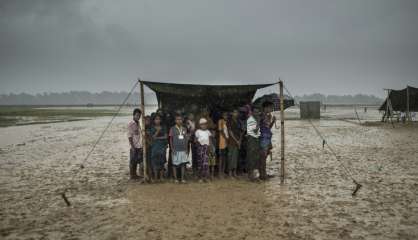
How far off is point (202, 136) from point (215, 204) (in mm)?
2061

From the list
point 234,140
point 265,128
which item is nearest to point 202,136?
point 234,140

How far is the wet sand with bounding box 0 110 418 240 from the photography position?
4.75m

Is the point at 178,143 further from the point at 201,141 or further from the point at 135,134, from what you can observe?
the point at 135,134

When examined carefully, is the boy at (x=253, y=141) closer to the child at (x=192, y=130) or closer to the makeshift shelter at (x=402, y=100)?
the child at (x=192, y=130)

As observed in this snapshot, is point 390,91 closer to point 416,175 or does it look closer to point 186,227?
point 416,175

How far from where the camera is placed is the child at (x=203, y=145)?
7.63m

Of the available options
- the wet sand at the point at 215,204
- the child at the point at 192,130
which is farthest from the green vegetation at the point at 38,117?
the child at the point at 192,130

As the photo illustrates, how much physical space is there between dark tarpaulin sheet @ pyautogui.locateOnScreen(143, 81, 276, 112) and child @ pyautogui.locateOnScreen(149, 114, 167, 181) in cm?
93

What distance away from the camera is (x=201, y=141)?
763cm

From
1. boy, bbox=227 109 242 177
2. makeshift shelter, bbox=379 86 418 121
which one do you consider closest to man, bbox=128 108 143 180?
boy, bbox=227 109 242 177

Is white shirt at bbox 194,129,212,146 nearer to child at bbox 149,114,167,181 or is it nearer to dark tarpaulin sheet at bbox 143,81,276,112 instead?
child at bbox 149,114,167,181

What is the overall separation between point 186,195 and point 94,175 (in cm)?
350

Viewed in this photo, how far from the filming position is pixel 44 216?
18.1 ft

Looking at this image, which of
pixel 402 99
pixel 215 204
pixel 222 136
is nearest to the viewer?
pixel 215 204
